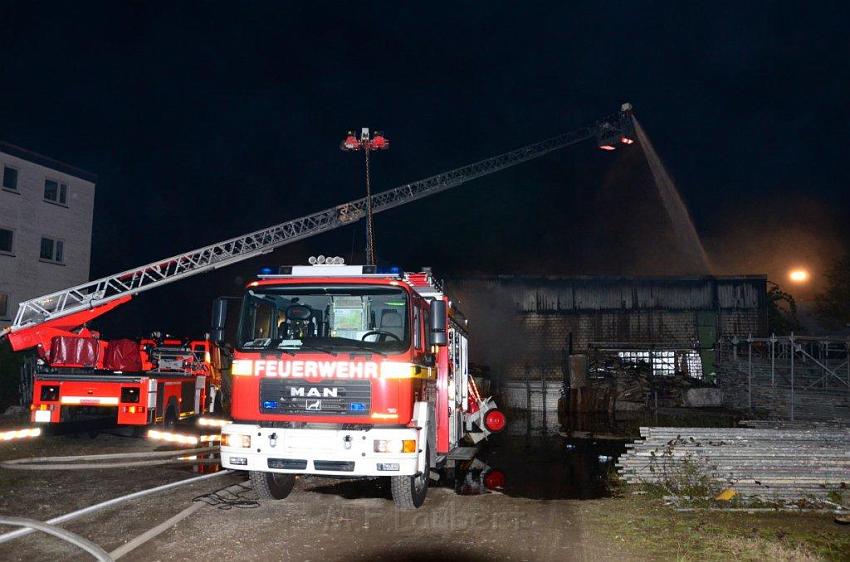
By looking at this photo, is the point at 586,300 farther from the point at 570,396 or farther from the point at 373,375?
the point at 373,375

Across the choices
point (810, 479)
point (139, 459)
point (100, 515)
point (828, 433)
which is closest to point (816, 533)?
point (810, 479)

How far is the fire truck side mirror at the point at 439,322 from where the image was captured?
24.6 ft

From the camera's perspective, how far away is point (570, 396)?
73.9ft

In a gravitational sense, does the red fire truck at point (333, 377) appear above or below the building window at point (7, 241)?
below

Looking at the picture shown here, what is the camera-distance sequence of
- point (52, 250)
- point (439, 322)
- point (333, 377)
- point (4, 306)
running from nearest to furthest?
1. point (333, 377)
2. point (439, 322)
3. point (4, 306)
4. point (52, 250)

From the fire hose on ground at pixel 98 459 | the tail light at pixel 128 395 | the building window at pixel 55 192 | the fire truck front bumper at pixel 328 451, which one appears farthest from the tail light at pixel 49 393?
the building window at pixel 55 192

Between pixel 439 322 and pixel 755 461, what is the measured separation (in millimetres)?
4911

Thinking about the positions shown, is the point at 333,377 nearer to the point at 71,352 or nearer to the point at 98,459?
the point at 98,459

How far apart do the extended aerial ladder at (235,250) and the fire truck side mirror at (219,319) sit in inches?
464

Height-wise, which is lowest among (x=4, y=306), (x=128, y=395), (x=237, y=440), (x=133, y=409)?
(x=133, y=409)

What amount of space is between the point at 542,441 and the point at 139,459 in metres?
8.81

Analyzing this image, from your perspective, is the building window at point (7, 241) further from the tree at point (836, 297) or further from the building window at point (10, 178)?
the tree at point (836, 297)

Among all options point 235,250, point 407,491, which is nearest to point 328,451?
point 407,491

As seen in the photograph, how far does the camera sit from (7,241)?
91.9ft
